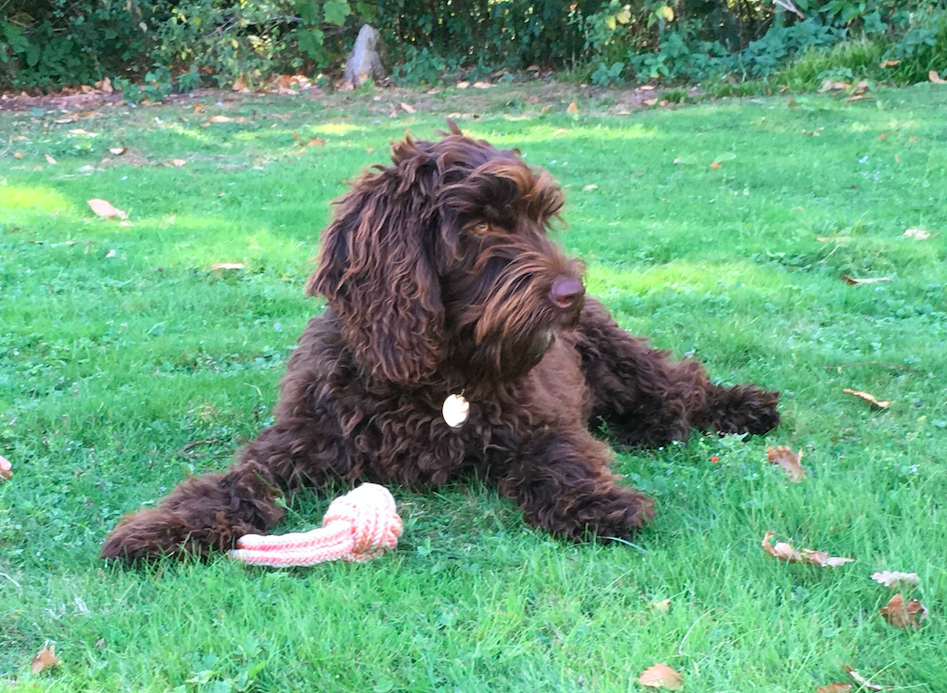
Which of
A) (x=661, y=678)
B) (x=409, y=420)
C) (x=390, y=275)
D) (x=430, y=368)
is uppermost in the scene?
(x=390, y=275)

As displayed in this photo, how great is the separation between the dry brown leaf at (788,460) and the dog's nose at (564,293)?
1.13 metres

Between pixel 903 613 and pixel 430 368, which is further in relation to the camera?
pixel 430 368

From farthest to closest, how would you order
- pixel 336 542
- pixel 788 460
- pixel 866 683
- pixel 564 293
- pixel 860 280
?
pixel 860 280, pixel 788 460, pixel 564 293, pixel 336 542, pixel 866 683

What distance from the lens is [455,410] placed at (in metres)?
3.57

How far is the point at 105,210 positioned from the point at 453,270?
6.04 metres

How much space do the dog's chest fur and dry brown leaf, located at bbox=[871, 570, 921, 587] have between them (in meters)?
1.35

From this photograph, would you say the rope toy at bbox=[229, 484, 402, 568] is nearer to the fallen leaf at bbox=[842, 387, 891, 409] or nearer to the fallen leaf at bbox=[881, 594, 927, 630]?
the fallen leaf at bbox=[881, 594, 927, 630]

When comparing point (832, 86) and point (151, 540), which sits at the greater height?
point (832, 86)

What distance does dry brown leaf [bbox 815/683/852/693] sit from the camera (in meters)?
2.32

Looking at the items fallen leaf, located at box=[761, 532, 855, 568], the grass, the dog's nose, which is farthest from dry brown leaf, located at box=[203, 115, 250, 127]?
fallen leaf, located at box=[761, 532, 855, 568]

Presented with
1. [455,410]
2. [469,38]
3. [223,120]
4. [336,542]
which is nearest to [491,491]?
[455,410]

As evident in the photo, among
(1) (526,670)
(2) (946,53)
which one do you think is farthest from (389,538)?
(2) (946,53)

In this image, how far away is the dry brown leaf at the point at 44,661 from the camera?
98.0 inches

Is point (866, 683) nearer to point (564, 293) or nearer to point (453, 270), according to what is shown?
point (564, 293)
